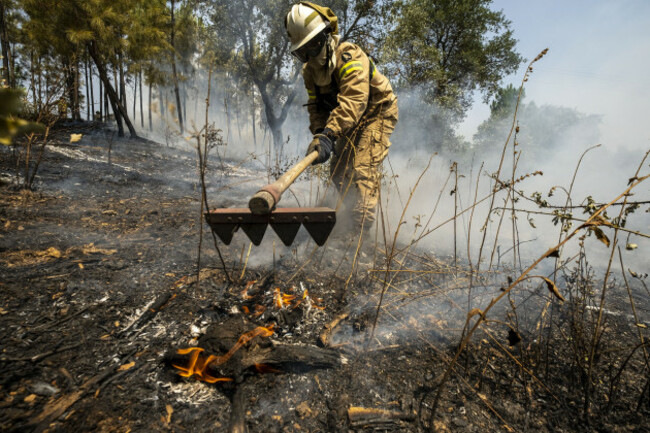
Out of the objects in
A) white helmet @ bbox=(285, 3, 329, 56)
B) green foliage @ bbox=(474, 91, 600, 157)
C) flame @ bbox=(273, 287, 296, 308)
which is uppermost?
green foliage @ bbox=(474, 91, 600, 157)

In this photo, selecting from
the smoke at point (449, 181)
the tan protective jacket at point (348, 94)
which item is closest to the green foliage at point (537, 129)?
the smoke at point (449, 181)

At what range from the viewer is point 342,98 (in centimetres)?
267

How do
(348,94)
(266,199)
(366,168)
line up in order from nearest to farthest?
(266,199) → (348,94) → (366,168)

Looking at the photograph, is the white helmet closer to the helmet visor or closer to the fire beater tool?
the helmet visor

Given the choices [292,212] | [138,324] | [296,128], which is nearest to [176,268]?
[138,324]

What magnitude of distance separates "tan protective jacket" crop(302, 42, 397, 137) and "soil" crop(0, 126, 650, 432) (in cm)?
141

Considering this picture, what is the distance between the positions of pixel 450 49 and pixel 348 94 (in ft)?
51.9

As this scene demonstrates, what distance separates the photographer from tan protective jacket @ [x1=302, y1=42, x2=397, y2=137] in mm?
2602

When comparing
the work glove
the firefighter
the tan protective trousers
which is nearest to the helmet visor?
the firefighter

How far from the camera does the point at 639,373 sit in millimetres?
1654

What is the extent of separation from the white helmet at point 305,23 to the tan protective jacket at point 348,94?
1.24ft

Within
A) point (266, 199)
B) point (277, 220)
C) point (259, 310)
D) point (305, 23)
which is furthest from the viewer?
point (305, 23)

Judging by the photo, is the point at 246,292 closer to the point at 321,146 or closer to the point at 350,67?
the point at 321,146

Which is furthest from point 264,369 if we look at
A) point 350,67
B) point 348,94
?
point 350,67
